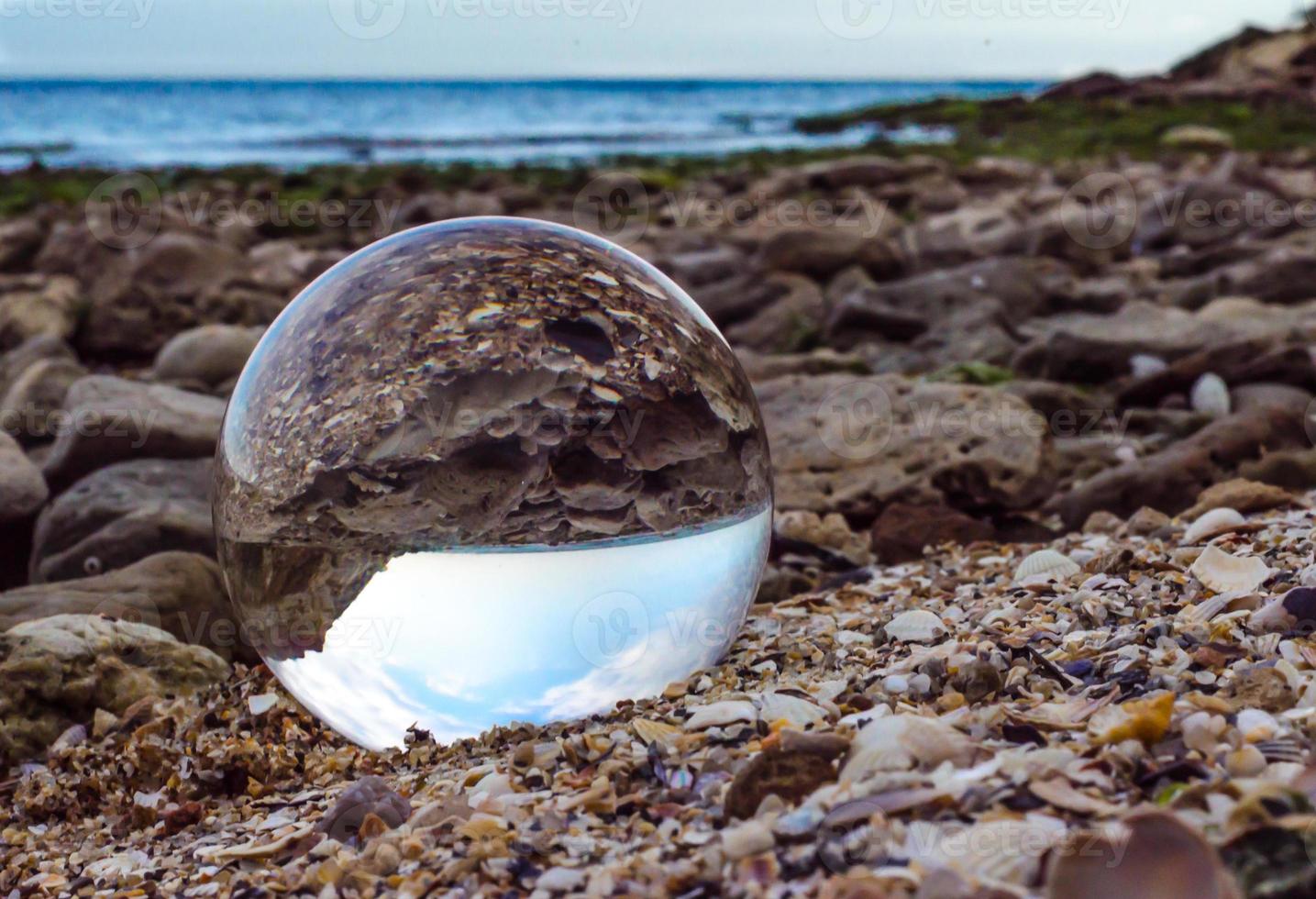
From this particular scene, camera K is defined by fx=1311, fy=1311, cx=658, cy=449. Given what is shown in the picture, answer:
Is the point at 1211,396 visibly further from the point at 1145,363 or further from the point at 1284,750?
the point at 1284,750

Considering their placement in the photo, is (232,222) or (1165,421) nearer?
(1165,421)

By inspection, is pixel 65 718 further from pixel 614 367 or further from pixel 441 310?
pixel 614 367

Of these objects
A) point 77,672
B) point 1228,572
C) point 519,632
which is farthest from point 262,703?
point 1228,572

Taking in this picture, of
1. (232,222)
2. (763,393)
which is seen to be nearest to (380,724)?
(763,393)

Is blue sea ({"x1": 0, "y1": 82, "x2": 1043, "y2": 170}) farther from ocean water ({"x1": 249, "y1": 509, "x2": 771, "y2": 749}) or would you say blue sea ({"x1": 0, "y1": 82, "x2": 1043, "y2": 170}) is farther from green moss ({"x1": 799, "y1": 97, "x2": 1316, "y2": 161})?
ocean water ({"x1": 249, "y1": 509, "x2": 771, "y2": 749})

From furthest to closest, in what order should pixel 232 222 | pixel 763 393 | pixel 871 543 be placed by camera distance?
pixel 232 222 < pixel 763 393 < pixel 871 543

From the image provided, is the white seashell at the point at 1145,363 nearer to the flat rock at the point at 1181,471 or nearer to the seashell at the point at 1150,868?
the flat rock at the point at 1181,471

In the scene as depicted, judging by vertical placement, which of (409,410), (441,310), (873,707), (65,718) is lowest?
(65,718)
